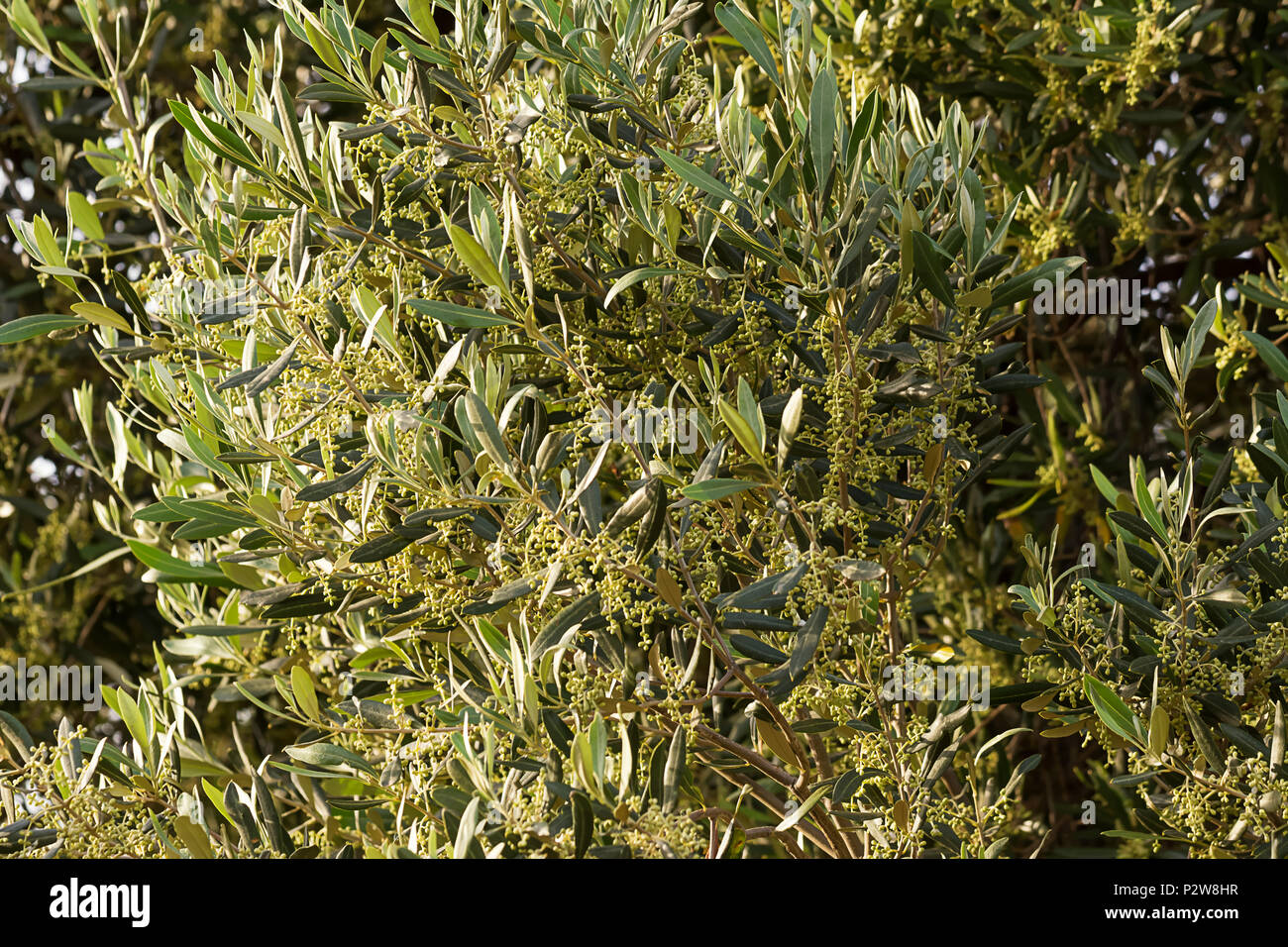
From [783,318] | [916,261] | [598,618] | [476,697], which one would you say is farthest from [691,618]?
[916,261]

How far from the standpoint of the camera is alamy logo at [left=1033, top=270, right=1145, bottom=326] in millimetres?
2477

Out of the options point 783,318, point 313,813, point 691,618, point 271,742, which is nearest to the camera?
point 691,618

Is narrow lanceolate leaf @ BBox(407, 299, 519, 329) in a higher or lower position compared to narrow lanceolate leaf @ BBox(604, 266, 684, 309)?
lower

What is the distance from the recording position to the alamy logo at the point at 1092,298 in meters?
2.48

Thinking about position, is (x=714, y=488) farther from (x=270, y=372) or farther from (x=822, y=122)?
(x=270, y=372)

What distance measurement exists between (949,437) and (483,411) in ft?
2.40

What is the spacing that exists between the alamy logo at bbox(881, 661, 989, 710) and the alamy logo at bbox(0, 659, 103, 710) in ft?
5.18

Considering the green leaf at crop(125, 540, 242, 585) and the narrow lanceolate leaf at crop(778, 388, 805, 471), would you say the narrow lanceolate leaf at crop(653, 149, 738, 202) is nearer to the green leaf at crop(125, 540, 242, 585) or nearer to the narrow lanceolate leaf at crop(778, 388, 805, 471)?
the narrow lanceolate leaf at crop(778, 388, 805, 471)

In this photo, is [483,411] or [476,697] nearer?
[483,411]

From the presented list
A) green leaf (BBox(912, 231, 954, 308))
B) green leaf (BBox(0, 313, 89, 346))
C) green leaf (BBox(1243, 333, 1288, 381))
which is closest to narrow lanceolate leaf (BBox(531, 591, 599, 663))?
green leaf (BBox(912, 231, 954, 308))
